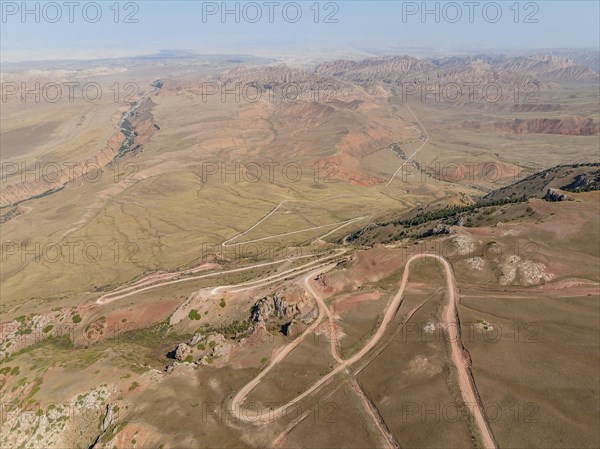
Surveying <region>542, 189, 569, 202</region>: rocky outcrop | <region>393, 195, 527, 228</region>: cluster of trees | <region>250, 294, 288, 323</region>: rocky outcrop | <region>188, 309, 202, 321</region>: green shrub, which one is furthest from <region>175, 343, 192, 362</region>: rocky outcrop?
<region>542, 189, 569, 202</region>: rocky outcrop

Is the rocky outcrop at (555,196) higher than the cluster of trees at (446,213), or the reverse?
the rocky outcrop at (555,196)

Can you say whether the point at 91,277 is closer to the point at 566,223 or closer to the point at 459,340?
the point at 459,340

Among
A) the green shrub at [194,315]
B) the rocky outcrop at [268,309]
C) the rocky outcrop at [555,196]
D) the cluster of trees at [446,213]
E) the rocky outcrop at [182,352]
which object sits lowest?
the rocky outcrop at [182,352]

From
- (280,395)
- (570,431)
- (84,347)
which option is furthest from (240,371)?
(570,431)

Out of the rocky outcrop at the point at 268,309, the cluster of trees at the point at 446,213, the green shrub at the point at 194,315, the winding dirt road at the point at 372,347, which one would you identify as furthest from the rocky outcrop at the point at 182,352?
the cluster of trees at the point at 446,213

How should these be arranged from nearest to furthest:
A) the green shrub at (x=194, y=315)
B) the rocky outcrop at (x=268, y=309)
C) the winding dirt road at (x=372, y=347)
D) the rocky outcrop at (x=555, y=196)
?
the winding dirt road at (x=372, y=347) → the rocky outcrop at (x=268, y=309) → the green shrub at (x=194, y=315) → the rocky outcrop at (x=555, y=196)

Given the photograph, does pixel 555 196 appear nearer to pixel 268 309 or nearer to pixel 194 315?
pixel 268 309

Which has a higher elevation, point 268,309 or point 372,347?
point 268,309

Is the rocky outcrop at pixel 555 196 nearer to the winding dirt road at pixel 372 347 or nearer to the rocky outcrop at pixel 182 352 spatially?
the winding dirt road at pixel 372 347

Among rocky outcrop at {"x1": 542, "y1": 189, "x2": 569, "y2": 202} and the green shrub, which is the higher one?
rocky outcrop at {"x1": 542, "y1": 189, "x2": 569, "y2": 202}

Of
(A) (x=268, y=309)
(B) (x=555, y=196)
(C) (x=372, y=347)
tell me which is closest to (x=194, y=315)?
(A) (x=268, y=309)

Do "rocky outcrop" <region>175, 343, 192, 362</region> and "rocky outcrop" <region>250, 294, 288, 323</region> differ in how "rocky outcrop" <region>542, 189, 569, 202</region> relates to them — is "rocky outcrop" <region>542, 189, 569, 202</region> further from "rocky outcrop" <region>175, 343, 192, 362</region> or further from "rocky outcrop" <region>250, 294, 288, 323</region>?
"rocky outcrop" <region>175, 343, 192, 362</region>

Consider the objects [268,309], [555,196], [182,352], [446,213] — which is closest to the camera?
[182,352]
